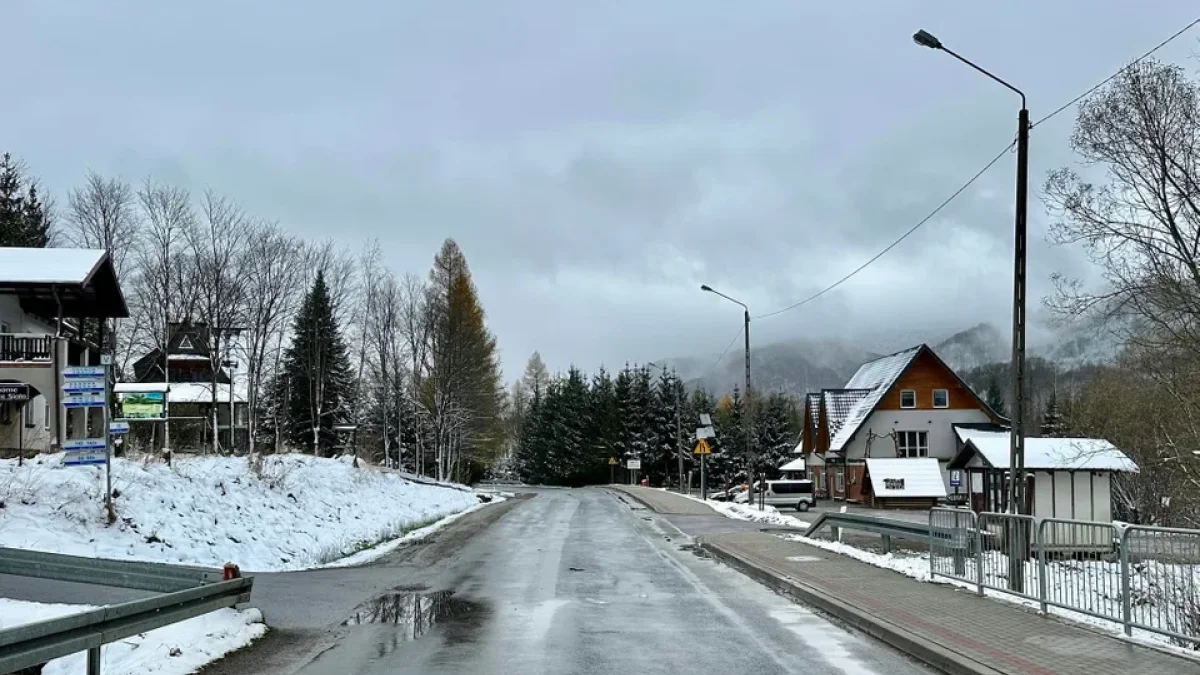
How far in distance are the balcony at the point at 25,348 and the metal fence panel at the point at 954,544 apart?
86.4 feet

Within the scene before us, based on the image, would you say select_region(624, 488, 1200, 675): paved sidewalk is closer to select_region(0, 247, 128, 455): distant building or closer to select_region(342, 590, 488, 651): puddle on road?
select_region(342, 590, 488, 651): puddle on road

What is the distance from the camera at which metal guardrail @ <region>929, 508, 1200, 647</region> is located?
9.62m

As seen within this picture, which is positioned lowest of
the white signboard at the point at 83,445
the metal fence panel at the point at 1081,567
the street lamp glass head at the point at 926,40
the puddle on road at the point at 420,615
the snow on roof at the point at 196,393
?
the puddle on road at the point at 420,615

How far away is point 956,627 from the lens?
10.5 m

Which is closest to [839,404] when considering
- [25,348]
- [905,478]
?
[905,478]

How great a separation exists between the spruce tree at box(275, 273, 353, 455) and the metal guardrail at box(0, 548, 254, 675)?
37.0 metres

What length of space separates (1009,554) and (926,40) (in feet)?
25.5

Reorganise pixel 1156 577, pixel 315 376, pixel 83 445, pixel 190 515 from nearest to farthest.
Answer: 1. pixel 1156 577
2. pixel 83 445
3. pixel 190 515
4. pixel 315 376

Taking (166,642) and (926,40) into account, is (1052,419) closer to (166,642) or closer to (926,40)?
(926,40)

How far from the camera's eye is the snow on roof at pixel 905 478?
2130 inches

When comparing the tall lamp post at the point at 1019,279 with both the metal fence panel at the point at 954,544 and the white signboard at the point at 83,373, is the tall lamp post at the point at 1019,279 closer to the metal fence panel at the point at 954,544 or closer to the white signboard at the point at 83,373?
the metal fence panel at the point at 954,544

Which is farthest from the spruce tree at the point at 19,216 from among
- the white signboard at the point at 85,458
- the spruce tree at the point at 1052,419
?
the spruce tree at the point at 1052,419

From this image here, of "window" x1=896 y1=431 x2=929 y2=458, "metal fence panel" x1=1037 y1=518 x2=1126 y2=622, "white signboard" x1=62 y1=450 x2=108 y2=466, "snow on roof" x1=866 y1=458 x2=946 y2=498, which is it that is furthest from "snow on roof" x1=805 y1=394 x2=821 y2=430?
"metal fence panel" x1=1037 y1=518 x2=1126 y2=622

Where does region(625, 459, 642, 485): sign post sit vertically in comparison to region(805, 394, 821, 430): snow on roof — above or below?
below
